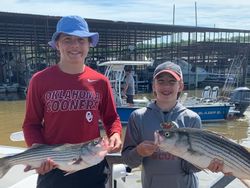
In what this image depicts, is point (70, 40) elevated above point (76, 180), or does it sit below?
above

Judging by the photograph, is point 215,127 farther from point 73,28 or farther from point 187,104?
point 73,28

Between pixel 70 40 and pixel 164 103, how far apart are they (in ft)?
2.55

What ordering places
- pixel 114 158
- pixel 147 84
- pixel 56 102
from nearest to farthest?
pixel 56 102, pixel 114 158, pixel 147 84

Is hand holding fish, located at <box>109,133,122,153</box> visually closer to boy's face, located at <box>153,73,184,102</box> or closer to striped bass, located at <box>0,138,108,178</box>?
striped bass, located at <box>0,138,108,178</box>

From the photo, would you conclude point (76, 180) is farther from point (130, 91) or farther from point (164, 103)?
point (130, 91)

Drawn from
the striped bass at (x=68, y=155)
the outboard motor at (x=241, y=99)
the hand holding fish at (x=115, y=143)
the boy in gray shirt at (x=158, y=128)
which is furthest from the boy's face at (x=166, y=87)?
the outboard motor at (x=241, y=99)

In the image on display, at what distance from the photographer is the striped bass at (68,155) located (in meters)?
2.42

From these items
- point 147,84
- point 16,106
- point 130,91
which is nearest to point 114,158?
point 130,91

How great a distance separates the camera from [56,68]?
9.23 ft

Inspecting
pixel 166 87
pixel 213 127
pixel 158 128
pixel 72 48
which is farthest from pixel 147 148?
pixel 213 127

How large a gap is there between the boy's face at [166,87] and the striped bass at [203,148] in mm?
485

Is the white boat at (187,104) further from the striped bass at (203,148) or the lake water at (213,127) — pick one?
the striped bass at (203,148)

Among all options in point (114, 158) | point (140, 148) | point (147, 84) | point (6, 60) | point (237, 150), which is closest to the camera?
point (237, 150)

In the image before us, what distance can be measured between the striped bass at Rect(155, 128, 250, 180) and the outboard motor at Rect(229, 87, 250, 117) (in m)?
16.0
